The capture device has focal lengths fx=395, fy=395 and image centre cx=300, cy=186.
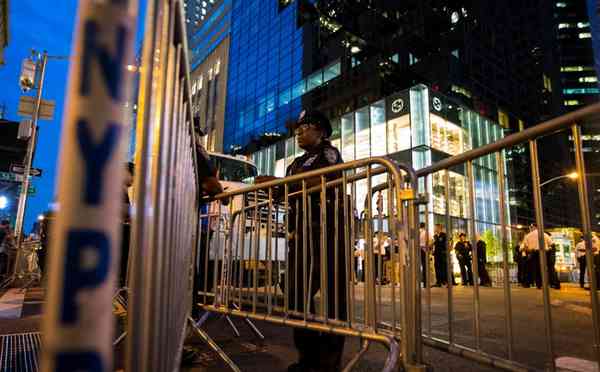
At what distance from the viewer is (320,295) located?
10.3 ft

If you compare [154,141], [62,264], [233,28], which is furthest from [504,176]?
[233,28]

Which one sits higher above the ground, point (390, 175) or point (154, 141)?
point (390, 175)

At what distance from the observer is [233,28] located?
46.0m

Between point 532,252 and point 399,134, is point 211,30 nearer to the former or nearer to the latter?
point 399,134

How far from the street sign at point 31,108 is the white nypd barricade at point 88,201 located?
13099 mm

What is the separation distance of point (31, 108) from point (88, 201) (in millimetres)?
13263

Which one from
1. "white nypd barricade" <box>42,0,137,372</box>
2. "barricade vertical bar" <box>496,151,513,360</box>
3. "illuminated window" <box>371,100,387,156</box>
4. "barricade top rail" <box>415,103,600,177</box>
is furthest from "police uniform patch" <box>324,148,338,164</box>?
"illuminated window" <box>371,100,387,156</box>

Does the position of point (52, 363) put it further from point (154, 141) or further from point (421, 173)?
point (421, 173)

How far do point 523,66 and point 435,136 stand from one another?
36.7m

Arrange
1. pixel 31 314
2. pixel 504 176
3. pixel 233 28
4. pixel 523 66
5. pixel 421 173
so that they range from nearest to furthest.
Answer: pixel 504 176 → pixel 421 173 → pixel 31 314 → pixel 233 28 → pixel 523 66

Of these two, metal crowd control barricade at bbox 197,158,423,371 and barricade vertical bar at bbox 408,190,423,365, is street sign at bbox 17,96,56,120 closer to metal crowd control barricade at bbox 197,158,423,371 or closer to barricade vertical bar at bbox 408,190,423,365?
metal crowd control barricade at bbox 197,158,423,371

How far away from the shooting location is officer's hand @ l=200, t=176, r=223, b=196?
342cm

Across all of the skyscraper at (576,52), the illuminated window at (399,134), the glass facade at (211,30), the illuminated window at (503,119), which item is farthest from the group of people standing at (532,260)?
the skyscraper at (576,52)

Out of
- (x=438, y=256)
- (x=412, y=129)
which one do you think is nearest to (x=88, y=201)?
(x=438, y=256)
